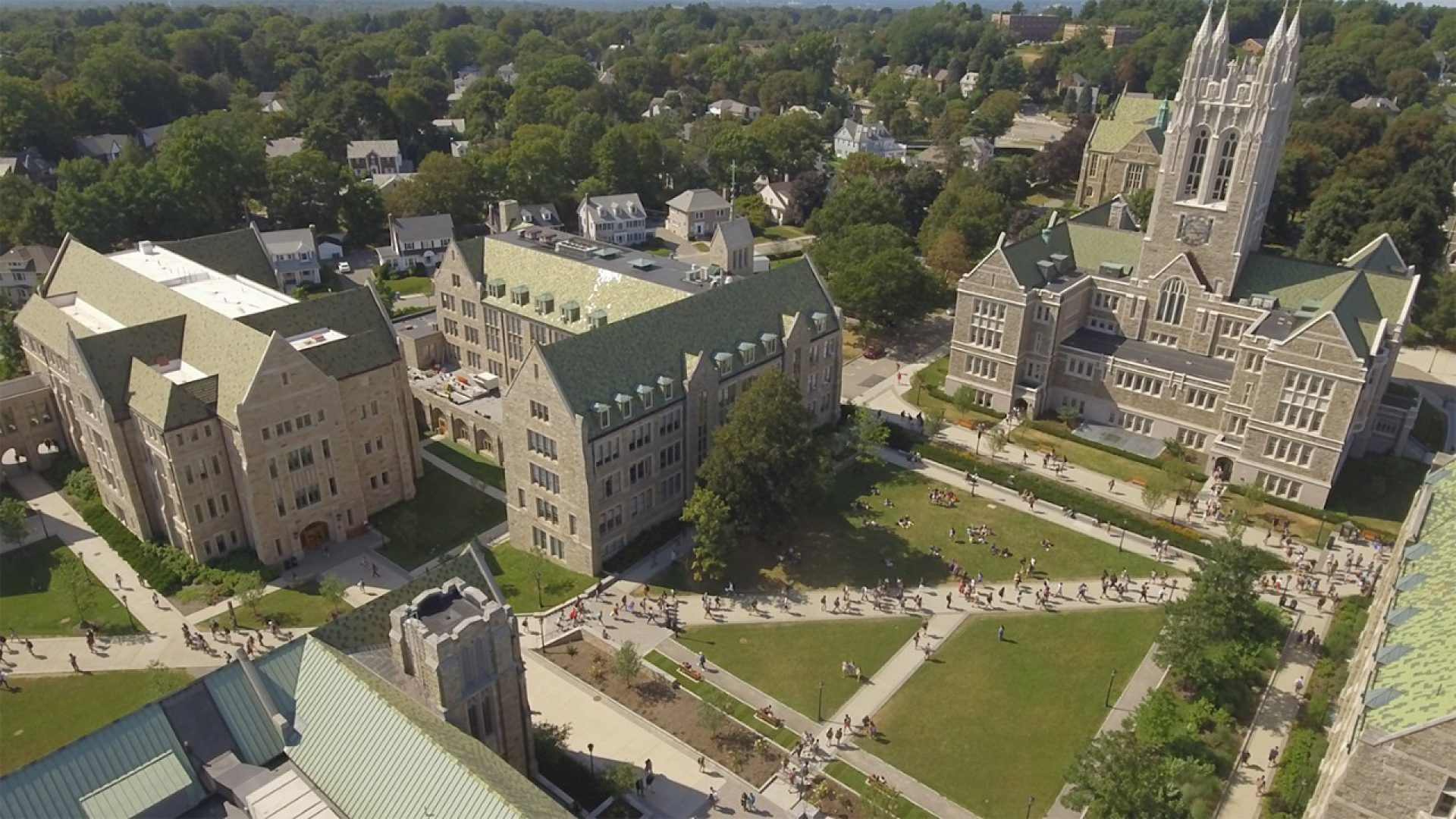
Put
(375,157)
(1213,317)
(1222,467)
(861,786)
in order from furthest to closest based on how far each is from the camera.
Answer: (375,157) < (1213,317) < (1222,467) < (861,786)

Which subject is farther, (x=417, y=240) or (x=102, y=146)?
(x=102, y=146)

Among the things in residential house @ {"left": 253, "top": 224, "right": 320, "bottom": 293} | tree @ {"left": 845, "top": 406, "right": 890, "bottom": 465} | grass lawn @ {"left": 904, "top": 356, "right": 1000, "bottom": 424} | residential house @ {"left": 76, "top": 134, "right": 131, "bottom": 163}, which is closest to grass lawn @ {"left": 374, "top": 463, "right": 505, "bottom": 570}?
tree @ {"left": 845, "top": 406, "right": 890, "bottom": 465}

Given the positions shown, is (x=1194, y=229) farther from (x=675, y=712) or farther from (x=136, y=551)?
(x=136, y=551)

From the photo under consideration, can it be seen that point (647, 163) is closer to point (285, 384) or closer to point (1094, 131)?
point (1094, 131)

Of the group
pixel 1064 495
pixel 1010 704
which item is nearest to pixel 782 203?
pixel 1064 495

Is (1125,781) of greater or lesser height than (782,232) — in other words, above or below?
above

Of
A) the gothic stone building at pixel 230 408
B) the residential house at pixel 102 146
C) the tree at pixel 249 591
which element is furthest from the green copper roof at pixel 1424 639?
the residential house at pixel 102 146

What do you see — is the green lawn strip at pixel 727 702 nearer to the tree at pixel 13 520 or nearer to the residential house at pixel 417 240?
the tree at pixel 13 520

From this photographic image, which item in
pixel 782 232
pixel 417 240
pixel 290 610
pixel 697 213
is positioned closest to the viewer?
pixel 290 610
